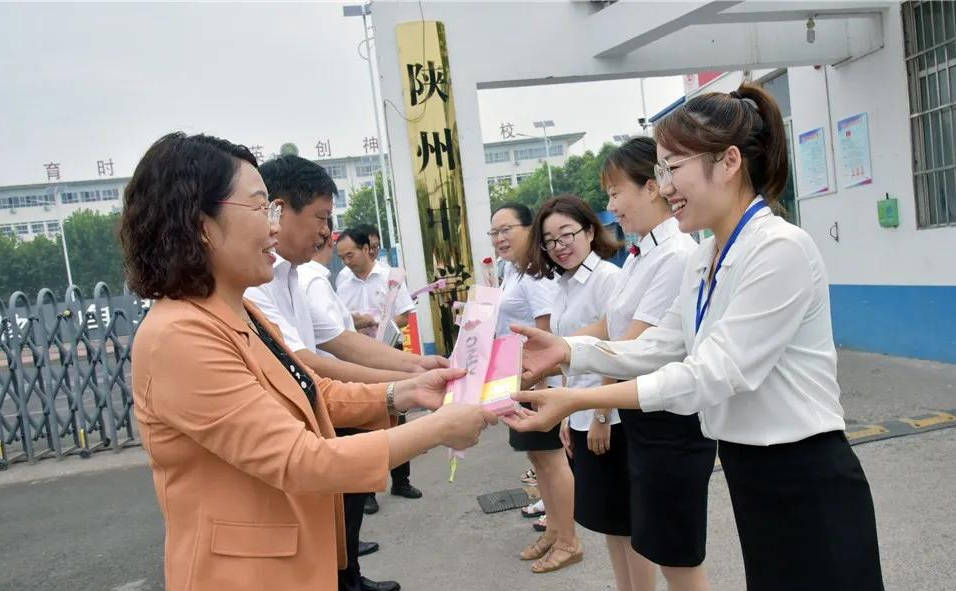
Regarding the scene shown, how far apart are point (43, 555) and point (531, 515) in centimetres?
295

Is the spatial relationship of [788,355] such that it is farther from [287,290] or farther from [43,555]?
[43,555]

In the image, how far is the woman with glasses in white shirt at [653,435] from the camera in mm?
2297

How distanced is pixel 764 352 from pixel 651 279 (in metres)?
0.97

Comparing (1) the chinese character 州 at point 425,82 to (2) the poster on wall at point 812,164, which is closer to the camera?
(1) the chinese character 州 at point 425,82

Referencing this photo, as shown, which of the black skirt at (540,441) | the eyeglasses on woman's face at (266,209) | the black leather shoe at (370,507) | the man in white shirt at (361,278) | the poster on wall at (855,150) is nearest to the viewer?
the eyeglasses on woman's face at (266,209)

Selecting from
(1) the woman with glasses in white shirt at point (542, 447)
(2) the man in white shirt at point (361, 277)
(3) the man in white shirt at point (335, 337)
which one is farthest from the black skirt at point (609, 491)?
(2) the man in white shirt at point (361, 277)

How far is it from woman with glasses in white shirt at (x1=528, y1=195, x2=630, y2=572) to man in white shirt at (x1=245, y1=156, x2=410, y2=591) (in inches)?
30.0

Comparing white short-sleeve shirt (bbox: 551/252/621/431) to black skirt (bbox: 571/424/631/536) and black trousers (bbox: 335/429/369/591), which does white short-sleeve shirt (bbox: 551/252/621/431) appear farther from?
black trousers (bbox: 335/429/369/591)

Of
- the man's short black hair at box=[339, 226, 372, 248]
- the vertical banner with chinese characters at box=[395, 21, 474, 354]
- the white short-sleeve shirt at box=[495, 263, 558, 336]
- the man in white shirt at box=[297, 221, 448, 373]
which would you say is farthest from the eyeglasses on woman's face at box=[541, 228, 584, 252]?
the vertical banner with chinese characters at box=[395, 21, 474, 354]

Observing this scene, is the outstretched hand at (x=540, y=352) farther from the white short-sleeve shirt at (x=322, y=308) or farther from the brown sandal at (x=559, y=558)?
the brown sandal at (x=559, y=558)

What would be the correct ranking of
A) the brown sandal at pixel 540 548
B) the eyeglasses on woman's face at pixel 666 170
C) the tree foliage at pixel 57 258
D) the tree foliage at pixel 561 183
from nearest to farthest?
the eyeglasses on woman's face at pixel 666 170
the brown sandal at pixel 540 548
the tree foliage at pixel 57 258
the tree foliage at pixel 561 183

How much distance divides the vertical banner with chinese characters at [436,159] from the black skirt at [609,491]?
4248mm

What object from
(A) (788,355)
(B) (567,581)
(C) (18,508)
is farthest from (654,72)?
(C) (18,508)

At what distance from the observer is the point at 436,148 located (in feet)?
22.7
